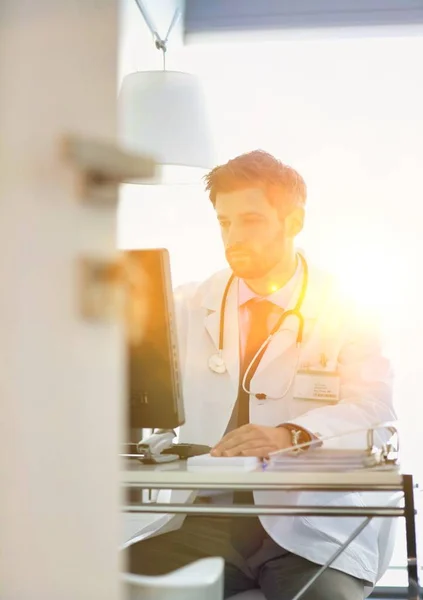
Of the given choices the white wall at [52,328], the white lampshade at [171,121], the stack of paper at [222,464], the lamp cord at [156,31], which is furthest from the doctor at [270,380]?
the white wall at [52,328]

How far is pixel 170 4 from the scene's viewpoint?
3.52 m

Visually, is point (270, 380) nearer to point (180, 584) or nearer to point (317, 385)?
point (317, 385)

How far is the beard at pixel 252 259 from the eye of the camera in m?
2.42

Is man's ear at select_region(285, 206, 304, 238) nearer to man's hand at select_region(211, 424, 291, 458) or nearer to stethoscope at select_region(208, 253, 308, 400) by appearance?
stethoscope at select_region(208, 253, 308, 400)

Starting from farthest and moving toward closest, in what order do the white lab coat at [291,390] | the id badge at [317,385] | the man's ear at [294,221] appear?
the man's ear at [294,221] < the id badge at [317,385] < the white lab coat at [291,390]

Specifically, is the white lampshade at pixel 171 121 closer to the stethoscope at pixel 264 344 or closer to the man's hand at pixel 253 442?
the stethoscope at pixel 264 344

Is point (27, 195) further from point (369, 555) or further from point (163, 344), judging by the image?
point (369, 555)

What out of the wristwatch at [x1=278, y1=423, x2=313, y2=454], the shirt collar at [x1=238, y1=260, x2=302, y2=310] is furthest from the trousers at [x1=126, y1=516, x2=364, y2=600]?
the shirt collar at [x1=238, y1=260, x2=302, y2=310]

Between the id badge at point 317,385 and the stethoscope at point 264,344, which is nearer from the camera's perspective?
the id badge at point 317,385

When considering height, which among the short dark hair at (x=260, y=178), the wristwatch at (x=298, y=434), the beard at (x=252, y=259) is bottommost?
the wristwatch at (x=298, y=434)

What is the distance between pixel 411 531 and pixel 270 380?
2.95ft

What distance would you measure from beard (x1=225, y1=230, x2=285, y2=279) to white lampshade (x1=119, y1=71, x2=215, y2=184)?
0.38 m

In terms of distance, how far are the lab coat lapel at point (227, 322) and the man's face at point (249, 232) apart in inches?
2.7

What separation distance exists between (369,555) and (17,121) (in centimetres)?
167
